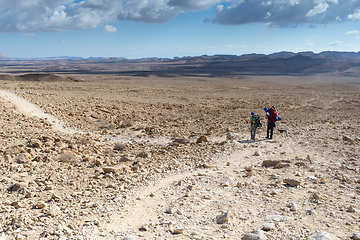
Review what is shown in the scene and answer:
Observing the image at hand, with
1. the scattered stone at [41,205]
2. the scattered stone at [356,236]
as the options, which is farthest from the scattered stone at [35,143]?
the scattered stone at [356,236]

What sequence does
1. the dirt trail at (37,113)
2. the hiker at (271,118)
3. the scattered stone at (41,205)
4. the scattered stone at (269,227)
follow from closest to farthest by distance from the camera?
the scattered stone at (269,227) → the scattered stone at (41,205) → the hiker at (271,118) → the dirt trail at (37,113)

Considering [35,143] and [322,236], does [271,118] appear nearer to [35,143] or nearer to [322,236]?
[322,236]

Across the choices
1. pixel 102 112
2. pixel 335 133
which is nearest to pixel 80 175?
pixel 335 133

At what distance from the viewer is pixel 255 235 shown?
15.4ft

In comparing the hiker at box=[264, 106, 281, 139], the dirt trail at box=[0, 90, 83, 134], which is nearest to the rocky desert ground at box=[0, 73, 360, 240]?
the hiker at box=[264, 106, 281, 139]

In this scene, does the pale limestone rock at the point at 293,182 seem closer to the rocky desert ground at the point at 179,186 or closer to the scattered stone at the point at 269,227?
the rocky desert ground at the point at 179,186

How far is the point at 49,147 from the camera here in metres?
10.2

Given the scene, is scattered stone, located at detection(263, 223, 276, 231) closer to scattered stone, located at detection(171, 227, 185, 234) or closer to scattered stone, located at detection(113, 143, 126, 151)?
scattered stone, located at detection(171, 227, 185, 234)

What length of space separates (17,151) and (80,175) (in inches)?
106

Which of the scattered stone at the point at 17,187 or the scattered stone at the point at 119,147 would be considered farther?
the scattered stone at the point at 119,147

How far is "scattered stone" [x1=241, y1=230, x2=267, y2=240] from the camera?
4.64 metres

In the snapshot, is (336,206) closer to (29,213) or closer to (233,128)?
(29,213)

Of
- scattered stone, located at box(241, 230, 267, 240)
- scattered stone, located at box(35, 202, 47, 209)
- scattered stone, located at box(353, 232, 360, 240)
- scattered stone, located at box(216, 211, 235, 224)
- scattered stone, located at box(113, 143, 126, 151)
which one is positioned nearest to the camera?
scattered stone, located at box(353, 232, 360, 240)

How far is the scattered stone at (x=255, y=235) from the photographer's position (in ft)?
15.2
